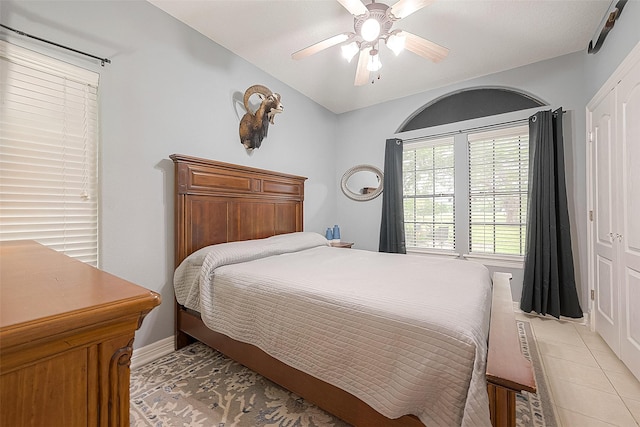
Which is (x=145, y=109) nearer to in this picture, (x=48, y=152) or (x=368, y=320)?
(x=48, y=152)

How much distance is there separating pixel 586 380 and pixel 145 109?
3.73 m

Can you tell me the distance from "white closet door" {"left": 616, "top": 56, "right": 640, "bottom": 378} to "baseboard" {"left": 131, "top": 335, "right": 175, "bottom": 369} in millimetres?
3357

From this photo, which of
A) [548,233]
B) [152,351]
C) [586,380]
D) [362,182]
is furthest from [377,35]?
[152,351]

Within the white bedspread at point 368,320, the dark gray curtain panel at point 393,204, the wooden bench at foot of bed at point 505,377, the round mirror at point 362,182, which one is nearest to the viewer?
the wooden bench at foot of bed at point 505,377

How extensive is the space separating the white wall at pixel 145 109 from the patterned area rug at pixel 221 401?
0.42 meters

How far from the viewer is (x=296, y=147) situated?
3680 millimetres

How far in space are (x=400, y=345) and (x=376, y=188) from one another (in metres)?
3.18

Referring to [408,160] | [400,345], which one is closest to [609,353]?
[400,345]

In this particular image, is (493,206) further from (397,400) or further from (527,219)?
(397,400)

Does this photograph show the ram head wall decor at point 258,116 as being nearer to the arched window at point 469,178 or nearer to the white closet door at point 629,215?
the arched window at point 469,178

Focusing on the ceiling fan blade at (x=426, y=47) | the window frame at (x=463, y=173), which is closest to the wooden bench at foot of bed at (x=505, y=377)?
the ceiling fan blade at (x=426, y=47)

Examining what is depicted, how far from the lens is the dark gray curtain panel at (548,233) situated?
9.00ft

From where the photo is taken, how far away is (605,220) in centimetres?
231

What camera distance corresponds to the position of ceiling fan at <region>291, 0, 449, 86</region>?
68.1 inches
